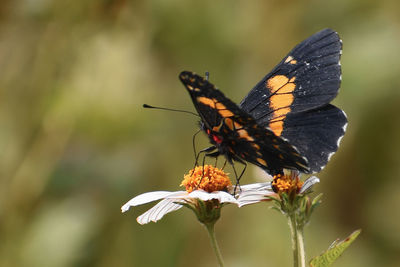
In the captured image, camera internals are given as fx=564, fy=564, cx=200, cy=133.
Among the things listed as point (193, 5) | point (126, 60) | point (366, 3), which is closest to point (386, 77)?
point (366, 3)

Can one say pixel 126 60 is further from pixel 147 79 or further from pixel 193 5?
pixel 193 5

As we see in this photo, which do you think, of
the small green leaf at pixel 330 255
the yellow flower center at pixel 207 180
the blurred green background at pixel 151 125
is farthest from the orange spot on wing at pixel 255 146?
the blurred green background at pixel 151 125

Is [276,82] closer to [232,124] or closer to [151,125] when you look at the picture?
[232,124]

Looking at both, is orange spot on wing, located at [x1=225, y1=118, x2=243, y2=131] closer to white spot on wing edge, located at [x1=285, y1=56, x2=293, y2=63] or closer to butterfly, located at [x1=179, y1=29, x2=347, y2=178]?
butterfly, located at [x1=179, y1=29, x2=347, y2=178]

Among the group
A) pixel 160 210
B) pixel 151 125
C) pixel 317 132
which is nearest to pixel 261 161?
pixel 317 132

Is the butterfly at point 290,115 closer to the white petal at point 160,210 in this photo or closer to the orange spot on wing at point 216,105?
the orange spot on wing at point 216,105
